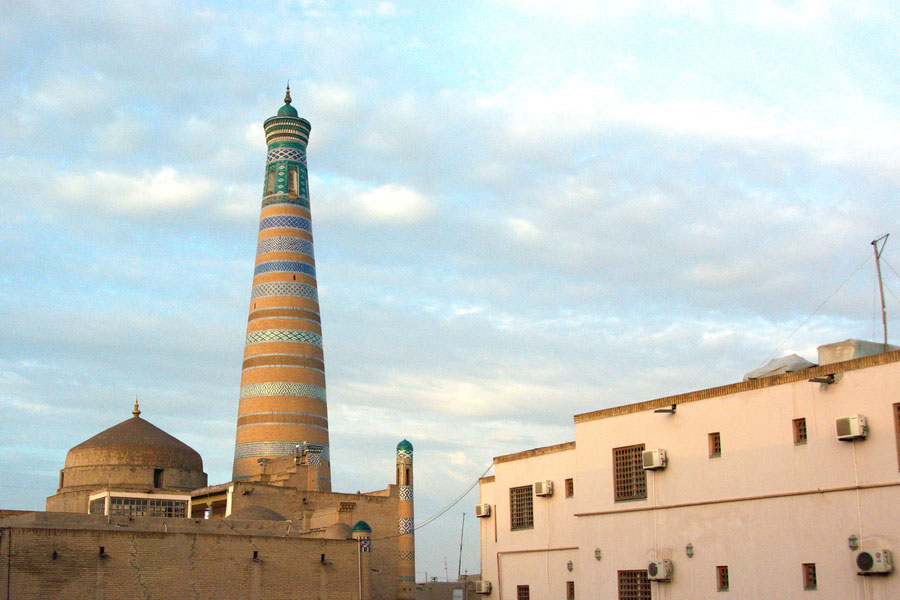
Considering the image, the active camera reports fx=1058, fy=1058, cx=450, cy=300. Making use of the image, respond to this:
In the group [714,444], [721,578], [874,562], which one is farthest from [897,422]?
[721,578]

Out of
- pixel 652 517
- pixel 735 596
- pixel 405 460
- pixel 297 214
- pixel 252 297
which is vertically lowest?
pixel 735 596

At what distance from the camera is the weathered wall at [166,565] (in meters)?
25.9

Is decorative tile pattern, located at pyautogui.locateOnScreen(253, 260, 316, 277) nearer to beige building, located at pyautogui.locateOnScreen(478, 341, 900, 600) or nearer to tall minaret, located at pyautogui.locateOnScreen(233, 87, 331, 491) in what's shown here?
tall minaret, located at pyautogui.locateOnScreen(233, 87, 331, 491)

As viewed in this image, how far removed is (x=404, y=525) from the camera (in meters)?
45.3

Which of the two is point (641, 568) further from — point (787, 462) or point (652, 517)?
point (787, 462)

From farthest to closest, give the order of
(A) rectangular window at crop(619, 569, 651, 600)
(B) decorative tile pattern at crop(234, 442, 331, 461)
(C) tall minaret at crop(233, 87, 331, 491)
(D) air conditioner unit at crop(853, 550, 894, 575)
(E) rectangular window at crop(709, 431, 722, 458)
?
(C) tall minaret at crop(233, 87, 331, 491), (B) decorative tile pattern at crop(234, 442, 331, 461), (A) rectangular window at crop(619, 569, 651, 600), (E) rectangular window at crop(709, 431, 722, 458), (D) air conditioner unit at crop(853, 550, 894, 575)

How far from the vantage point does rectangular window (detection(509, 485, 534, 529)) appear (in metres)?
29.6

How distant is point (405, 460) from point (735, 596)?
81.8 feet

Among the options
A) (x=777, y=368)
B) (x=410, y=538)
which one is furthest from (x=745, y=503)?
(x=410, y=538)

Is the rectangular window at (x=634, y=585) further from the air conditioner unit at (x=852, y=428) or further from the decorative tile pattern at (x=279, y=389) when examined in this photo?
the decorative tile pattern at (x=279, y=389)

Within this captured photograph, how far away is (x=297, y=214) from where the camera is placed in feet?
167

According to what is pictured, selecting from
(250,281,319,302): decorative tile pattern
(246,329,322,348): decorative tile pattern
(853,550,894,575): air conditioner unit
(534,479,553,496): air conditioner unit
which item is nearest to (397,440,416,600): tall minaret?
(246,329,322,348): decorative tile pattern

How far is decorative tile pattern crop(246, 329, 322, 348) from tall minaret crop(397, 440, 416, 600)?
7186 mm

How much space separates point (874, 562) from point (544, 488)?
10.6 m
